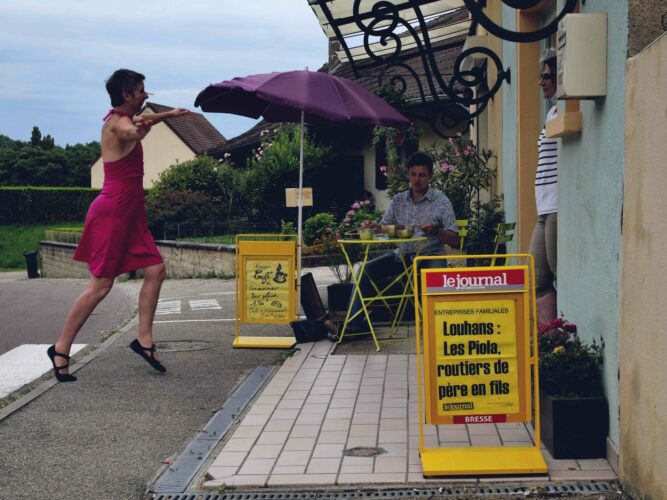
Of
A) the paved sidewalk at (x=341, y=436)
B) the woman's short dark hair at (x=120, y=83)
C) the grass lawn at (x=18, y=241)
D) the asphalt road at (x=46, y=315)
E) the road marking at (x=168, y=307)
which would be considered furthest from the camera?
the grass lawn at (x=18, y=241)

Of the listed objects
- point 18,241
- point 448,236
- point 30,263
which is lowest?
point 30,263

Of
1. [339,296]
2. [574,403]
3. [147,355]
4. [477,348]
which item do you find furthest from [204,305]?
[574,403]

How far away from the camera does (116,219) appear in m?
7.36

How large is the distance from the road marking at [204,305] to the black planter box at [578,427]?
8.65 meters

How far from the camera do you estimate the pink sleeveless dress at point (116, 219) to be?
736 centimetres

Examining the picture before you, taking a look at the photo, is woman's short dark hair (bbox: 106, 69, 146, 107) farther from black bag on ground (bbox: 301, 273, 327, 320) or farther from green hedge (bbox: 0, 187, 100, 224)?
green hedge (bbox: 0, 187, 100, 224)

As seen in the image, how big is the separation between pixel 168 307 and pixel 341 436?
857 cm

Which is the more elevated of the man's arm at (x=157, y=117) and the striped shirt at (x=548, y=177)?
the man's arm at (x=157, y=117)

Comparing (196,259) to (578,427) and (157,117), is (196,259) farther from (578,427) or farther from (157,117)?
(578,427)

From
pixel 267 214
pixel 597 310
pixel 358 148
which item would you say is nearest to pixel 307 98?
pixel 597 310

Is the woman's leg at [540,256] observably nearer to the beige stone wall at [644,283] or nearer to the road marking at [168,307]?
the beige stone wall at [644,283]

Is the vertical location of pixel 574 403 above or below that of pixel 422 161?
below

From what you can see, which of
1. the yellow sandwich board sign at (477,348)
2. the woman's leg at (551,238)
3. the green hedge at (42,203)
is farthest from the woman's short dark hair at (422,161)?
the green hedge at (42,203)

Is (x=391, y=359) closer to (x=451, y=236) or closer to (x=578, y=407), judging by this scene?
(x=451, y=236)
